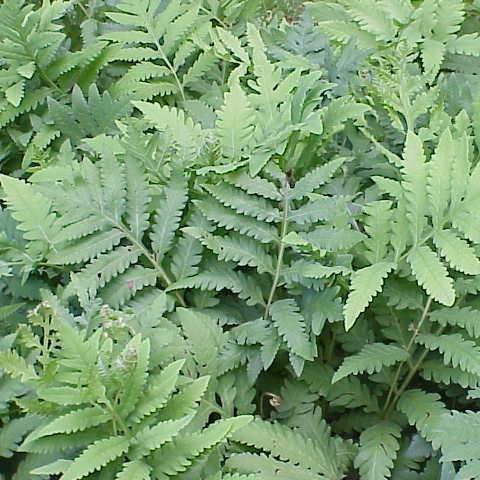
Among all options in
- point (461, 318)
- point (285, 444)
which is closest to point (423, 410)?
point (461, 318)

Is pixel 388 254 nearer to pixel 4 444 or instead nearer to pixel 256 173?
pixel 256 173

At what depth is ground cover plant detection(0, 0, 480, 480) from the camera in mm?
1599

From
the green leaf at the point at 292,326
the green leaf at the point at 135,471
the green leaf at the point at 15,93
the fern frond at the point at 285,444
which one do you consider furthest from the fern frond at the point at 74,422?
the green leaf at the point at 15,93

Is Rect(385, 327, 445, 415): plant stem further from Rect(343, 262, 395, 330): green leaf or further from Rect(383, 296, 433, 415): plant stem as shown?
Rect(343, 262, 395, 330): green leaf

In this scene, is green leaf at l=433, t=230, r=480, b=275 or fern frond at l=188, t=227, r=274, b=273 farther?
fern frond at l=188, t=227, r=274, b=273

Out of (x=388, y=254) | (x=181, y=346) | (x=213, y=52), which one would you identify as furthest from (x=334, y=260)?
(x=213, y=52)

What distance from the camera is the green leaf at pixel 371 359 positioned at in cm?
183

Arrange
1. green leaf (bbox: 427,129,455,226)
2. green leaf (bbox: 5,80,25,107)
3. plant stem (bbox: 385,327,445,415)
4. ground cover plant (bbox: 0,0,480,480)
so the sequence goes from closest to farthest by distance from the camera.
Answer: ground cover plant (bbox: 0,0,480,480)
green leaf (bbox: 427,129,455,226)
plant stem (bbox: 385,327,445,415)
green leaf (bbox: 5,80,25,107)

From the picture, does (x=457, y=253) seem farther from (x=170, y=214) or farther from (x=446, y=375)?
(x=170, y=214)

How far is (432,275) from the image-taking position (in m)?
1.67

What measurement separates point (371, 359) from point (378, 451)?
202 millimetres

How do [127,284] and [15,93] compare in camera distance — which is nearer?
[127,284]

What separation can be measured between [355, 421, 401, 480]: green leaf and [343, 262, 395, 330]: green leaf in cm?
33

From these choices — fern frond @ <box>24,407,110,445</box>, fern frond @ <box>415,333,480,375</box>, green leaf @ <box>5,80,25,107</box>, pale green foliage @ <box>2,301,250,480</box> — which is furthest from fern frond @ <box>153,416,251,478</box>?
green leaf @ <box>5,80,25,107</box>
